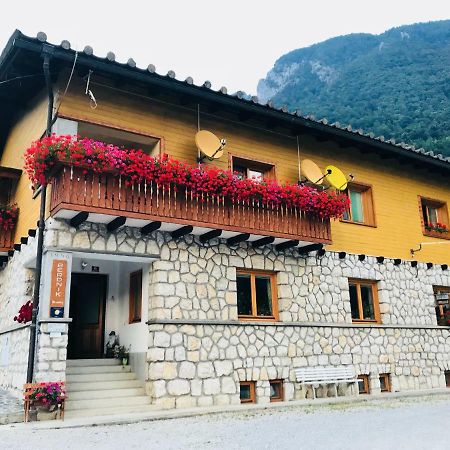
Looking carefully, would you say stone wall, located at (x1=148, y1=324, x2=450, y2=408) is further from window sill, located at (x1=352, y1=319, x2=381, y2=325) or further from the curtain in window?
the curtain in window

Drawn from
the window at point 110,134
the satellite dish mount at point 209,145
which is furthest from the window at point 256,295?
the window at point 110,134

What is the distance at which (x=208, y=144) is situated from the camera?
11.9 metres

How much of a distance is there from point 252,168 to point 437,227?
23.2ft

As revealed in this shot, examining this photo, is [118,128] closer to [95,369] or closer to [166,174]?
[166,174]

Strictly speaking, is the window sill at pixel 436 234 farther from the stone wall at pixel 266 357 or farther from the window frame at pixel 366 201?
the stone wall at pixel 266 357

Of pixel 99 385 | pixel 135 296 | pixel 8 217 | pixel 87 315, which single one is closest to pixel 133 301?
pixel 135 296

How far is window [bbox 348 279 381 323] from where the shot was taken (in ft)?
46.4

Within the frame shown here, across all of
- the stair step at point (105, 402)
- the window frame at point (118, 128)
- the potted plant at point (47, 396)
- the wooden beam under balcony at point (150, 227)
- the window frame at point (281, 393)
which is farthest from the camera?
the window frame at point (281, 393)

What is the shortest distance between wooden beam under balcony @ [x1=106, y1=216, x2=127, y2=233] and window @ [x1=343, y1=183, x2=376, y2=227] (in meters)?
7.04

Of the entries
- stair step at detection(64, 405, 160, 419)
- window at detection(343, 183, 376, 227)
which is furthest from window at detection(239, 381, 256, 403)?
window at detection(343, 183, 376, 227)

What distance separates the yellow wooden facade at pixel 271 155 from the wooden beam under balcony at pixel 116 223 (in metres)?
1.87

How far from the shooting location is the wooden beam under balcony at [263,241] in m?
12.2

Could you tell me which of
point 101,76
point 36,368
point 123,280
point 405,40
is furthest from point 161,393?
point 405,40

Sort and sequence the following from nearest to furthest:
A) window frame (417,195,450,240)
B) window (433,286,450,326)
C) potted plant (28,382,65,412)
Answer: potted plant (28,382,65,412) < window (433,286,450,326) < window frame (417,195,450,240)
